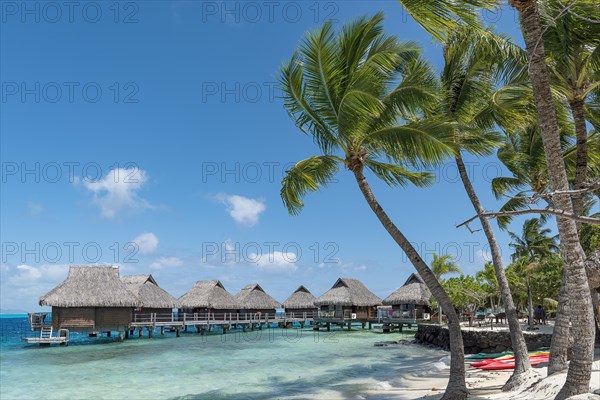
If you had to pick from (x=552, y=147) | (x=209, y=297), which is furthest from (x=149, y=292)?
(x=552, y=147)

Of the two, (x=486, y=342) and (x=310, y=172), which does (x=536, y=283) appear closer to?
(x=486, y=342)

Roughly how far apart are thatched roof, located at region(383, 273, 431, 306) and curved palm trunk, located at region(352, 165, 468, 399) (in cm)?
2820

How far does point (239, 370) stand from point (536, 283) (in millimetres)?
17792

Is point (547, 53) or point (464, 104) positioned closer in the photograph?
point (547, 53)

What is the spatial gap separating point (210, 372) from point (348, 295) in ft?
78.1

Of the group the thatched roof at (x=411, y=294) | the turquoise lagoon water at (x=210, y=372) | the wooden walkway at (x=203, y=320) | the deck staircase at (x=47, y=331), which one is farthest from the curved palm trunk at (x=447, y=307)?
the thatched roof at (x=411, y=294)

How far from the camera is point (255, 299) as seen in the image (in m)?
40.8

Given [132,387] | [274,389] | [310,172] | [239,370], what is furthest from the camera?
[239,370]

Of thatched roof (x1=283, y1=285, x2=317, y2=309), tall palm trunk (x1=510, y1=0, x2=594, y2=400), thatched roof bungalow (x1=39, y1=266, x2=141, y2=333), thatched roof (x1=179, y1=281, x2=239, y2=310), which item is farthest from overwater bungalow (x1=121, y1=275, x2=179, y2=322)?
tall palm trunk (x1=510, y1=0, x2=594, y2=400)

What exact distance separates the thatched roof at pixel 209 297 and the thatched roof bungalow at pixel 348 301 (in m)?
7.64

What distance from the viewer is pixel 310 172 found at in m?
8.80

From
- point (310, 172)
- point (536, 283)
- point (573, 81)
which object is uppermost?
point (573, 81)

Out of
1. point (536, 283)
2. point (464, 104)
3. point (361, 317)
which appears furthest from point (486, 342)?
point (361, 317)

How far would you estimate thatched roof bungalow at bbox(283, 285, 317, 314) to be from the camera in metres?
44.0
